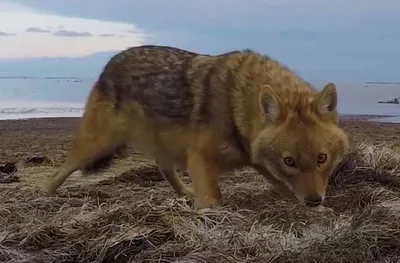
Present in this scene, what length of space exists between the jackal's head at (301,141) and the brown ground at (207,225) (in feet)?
0.77

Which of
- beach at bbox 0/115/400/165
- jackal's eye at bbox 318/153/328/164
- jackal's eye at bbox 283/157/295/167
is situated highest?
jackal's eye at bbox 318/153/328/164

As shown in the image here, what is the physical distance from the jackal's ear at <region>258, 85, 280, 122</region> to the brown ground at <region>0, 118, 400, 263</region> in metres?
0.78

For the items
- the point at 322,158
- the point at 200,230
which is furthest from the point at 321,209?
the point at 200,230

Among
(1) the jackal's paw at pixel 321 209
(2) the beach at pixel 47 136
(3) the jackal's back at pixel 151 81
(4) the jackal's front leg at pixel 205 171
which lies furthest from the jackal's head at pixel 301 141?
(2) the beach at pixel 47 136

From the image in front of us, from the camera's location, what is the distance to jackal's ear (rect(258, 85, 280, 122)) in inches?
253

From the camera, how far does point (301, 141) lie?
6.20 metres

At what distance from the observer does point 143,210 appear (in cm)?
582

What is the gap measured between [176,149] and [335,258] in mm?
3116

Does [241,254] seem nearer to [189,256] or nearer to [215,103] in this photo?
[189,256]

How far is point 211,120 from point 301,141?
119cm

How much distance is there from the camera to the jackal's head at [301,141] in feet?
20.4

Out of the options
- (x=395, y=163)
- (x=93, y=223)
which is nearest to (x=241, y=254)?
(x=93, y=223)

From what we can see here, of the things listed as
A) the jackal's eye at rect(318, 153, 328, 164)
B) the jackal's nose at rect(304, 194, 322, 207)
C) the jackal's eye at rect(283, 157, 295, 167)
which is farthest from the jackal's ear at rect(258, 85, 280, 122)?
the jackal's nose at rect(304, 194, 322, 207)

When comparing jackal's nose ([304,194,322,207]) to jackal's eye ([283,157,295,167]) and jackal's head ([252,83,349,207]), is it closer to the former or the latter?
jackal's head ([252,83,349,207])
